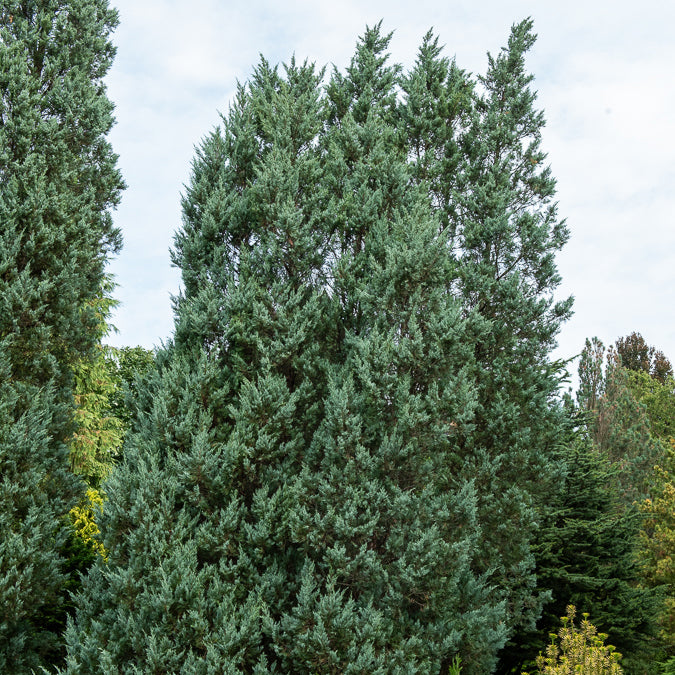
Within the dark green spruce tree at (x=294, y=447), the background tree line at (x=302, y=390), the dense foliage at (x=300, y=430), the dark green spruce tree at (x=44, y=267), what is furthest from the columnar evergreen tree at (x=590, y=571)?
the dark green spruce tree at (x=44, y=267)

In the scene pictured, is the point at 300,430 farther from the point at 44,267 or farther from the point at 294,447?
the point at 44,267

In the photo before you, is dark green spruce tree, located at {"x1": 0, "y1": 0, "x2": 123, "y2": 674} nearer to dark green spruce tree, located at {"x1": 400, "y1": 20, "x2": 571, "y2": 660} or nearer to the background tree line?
the background tree line

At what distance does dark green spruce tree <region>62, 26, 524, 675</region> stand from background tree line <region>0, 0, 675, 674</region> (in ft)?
0.13

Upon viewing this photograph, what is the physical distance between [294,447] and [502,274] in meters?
7.02

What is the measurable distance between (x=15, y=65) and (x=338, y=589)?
10.4 metres

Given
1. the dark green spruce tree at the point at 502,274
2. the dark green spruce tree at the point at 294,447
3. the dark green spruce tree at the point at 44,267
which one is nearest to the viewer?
the dark green spruce tree at the point at 294,447

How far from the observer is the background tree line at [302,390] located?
23.2 feet

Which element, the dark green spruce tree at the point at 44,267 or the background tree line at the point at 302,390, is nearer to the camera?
the background tree line at the point at 302,390

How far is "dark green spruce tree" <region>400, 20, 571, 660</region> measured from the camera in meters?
11.1

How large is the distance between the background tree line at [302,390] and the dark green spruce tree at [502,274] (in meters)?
0.06

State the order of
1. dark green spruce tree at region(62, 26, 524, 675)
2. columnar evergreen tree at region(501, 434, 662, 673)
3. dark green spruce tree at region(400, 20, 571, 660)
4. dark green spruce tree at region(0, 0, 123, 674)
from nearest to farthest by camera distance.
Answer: dark green spruce tree at region(62, 26, 524, 675)
dark green spruce tree at region(0, 0, 123, 674)
dark green spruce tree at region(400, 20, 571, 660)
columnar evergreen tree at region(501, 434, 662, 673)

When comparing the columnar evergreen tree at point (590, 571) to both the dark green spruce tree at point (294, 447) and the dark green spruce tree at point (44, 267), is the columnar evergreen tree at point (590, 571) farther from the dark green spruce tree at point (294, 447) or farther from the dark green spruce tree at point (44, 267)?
the dark green spruce tree at point (44, 267)

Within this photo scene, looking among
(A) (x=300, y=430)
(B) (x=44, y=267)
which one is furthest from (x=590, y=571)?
(B) (x=44, y=267)

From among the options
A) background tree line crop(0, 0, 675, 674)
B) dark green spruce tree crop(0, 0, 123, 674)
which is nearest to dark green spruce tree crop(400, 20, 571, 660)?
background tree line crop(0, 0, 675, 674)
